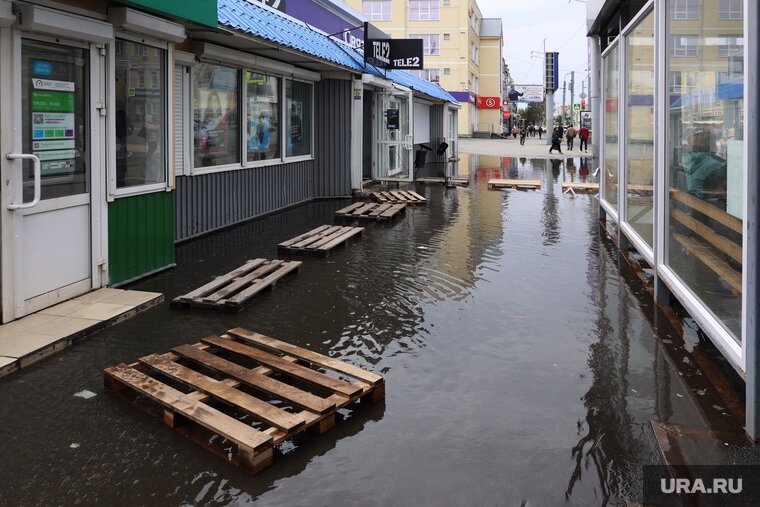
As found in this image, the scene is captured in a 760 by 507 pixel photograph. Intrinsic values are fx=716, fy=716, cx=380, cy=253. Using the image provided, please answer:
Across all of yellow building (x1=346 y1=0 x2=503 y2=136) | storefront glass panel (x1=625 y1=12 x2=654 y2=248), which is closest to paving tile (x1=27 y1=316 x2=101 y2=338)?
storefront glass panel (x1=625 y1=12 x2=654 y2=248)

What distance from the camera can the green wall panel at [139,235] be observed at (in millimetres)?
6910

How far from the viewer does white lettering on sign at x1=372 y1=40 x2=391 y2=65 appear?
50.5ft

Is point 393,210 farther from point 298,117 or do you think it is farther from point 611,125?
point 611,125

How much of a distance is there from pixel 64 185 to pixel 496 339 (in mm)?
3914

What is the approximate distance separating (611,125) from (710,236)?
261 inches

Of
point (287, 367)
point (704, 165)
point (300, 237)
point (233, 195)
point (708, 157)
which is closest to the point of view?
point (287, 367)

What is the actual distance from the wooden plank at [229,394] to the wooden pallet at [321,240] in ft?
14.3

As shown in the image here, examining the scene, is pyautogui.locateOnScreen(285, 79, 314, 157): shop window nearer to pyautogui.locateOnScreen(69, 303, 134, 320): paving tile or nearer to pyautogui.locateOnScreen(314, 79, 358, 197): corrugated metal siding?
pyautogui.locateOnScreen(314, 79, 358, 197): corrugated metal siding

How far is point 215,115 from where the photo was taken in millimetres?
10602

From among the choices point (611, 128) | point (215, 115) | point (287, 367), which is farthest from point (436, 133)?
point (287, 367)

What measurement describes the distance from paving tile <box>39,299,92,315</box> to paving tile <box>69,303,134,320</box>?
66mm

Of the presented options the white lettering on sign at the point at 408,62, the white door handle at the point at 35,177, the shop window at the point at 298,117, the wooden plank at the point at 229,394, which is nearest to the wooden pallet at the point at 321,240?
the shop window at the point at 298,117

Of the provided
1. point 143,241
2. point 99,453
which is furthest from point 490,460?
point 143,241

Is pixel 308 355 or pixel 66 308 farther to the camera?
pixel 66 308
